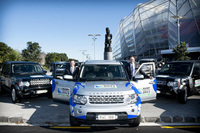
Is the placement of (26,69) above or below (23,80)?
above

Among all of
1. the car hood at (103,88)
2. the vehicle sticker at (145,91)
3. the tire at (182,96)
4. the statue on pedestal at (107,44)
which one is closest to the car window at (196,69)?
the tire at (182,96)

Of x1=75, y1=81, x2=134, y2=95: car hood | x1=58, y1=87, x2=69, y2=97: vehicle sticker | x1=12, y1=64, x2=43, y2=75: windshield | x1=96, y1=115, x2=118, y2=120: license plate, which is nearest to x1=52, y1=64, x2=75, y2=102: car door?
x1=58, y1=87, x2=69, y2=97: vehicle sticker

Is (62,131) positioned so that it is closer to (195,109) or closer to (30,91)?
(30,91)

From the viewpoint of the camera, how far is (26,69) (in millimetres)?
8273

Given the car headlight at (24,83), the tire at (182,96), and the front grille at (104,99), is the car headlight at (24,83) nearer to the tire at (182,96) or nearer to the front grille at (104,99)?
the front grille at (104,99)

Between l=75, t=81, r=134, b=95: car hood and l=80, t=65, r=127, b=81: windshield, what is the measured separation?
0.35m

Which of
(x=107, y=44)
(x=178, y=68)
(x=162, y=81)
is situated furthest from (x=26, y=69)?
(x=107, y=44)

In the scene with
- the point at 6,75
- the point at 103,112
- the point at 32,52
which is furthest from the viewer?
the point at 32,52

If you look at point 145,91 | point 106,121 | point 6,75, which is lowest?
point 106,121

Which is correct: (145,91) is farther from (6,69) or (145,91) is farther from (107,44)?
(107,44)

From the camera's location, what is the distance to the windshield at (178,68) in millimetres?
7607

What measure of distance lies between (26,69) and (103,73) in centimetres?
511

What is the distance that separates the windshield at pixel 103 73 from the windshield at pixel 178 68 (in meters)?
4.10

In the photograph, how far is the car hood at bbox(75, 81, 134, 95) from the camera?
3801 millimetres
